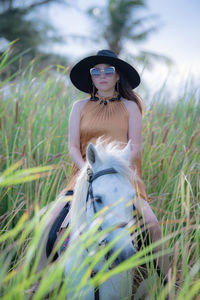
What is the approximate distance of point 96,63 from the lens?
2.45m

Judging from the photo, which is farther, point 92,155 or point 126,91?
point 126,91

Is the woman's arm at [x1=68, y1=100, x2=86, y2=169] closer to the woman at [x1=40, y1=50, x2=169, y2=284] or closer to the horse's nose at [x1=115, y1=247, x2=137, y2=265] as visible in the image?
the woman at [x1=40, y1=50, x2=169, y2=284]

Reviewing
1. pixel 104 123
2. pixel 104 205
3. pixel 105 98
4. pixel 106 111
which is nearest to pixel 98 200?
pixel 104 205

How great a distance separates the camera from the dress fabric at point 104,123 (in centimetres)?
233

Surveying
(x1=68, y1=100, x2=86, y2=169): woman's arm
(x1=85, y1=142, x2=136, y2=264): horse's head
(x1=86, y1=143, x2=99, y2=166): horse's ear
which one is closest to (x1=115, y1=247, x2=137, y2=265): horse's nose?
(x1=85, y1=142, x2=136, y2=264): horse's head

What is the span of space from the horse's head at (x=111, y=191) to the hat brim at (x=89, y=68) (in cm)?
→ 111

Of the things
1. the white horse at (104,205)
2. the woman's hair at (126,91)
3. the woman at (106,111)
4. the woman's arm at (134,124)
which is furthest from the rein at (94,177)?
the woman's hair at (126,91)

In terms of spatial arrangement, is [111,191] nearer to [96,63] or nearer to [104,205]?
[104,205]

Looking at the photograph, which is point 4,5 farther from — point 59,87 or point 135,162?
point 135,162

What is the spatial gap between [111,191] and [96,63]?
1.48 m

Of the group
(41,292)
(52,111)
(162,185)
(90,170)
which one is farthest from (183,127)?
(41,292)

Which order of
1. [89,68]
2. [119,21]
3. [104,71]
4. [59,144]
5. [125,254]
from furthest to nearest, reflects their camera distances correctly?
[119,21]
[59,144]
[89,68]
[104,71]
[125,254]

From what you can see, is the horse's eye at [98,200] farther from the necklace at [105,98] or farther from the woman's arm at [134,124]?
the necklace at [105,98]

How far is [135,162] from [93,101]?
726mm
